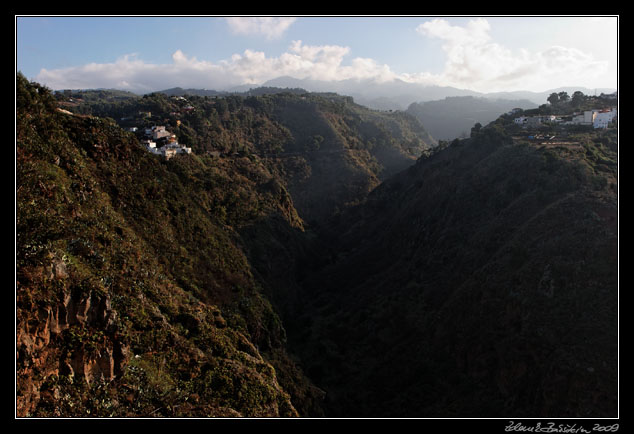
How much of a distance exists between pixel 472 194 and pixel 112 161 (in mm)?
30342

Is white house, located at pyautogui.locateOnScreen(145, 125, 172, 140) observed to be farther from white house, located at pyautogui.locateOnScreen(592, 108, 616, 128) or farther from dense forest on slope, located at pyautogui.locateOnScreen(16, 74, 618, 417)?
white house, located at pyautogui.locateOnScreen(592, 108, 616, 128)

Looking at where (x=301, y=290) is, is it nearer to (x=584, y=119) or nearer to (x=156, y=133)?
(x=156, y=133)

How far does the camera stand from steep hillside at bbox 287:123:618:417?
17234 mm

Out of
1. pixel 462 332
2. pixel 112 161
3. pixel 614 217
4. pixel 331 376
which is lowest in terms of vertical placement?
pixel 331 376

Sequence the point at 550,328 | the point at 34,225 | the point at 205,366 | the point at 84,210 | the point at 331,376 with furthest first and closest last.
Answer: the point at 331,376 < the point at 550,328 < the point at 84,210 < the point at 205,366 < the point at 34,225

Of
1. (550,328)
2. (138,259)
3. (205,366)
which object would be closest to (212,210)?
(138,259)

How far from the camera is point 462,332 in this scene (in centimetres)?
2231

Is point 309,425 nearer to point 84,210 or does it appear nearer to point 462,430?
point 462,430

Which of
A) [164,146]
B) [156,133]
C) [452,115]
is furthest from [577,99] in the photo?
[452,115]

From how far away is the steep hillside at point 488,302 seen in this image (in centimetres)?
1723

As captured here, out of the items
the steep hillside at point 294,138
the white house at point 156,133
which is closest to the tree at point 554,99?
the steep hillside at point 294,138

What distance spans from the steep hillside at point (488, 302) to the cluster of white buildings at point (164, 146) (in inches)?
796

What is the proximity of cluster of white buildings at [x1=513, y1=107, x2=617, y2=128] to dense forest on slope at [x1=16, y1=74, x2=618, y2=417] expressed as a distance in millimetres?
2417

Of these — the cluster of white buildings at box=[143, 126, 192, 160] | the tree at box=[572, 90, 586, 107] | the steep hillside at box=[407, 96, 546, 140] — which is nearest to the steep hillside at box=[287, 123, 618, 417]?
the cluster of white buildings at box=[143, 126, 192, 160]
